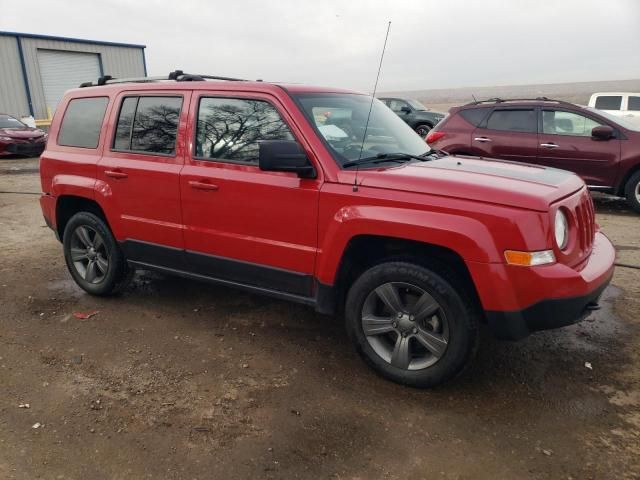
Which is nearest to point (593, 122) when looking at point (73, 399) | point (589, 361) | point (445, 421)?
point (589, 361)

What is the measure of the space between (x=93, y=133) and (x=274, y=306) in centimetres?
216

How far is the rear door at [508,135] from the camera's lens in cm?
808

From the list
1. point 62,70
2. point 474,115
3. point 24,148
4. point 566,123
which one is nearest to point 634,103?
point 566,123

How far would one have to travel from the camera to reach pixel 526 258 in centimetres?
267

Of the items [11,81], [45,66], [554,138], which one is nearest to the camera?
[554,138]

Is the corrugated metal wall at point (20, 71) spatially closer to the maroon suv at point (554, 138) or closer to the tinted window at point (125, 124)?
the maroon suv at point (554, 138)

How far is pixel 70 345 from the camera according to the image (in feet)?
12.4

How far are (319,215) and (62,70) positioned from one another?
2454 centimetres

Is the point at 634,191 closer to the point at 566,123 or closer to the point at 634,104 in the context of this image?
the point at 566,123

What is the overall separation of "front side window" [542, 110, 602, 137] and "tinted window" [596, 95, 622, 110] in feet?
29.2

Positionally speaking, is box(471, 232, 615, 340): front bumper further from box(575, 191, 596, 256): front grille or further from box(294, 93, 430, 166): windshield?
box(294, 93, 430, 166): windshield

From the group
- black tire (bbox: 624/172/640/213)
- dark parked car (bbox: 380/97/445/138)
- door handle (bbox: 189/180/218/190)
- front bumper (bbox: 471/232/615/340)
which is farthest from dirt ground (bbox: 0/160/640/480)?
dark parked car (bbox: 380/97/445/138)

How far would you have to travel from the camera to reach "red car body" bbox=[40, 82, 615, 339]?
2736 mm

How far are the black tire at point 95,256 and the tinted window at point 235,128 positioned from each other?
139 cm
